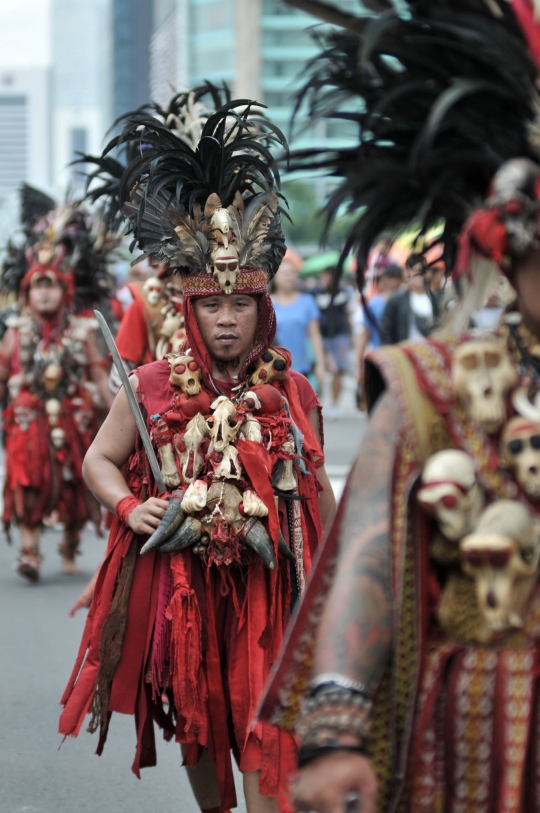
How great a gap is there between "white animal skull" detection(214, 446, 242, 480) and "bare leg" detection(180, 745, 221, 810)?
925mm

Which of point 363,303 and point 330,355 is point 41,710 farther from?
point 330,355

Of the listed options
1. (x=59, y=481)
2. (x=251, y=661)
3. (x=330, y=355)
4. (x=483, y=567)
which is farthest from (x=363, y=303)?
(x=330, y=355)

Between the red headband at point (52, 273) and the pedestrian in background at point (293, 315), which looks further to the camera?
the pedestrian in background at point (293, 315)

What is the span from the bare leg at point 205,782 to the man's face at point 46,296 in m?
4.67

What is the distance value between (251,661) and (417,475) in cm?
180

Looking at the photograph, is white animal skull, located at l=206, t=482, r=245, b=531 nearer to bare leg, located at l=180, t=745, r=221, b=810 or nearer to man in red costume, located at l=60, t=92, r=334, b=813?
man in red costume, located at l=60, t=92, r=334, b=813

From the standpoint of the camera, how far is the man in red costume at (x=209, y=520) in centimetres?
405

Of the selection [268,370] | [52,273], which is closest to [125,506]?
[268,370]

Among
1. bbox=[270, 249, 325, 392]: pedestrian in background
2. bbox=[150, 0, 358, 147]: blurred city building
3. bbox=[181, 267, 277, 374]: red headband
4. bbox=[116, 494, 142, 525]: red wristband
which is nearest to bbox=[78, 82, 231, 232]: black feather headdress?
bbox=[181, 267, 277, 374]: red headband

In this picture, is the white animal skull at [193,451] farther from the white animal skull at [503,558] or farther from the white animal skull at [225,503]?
the white animal skull at [503,558]

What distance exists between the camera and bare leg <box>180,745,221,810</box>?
4.40m

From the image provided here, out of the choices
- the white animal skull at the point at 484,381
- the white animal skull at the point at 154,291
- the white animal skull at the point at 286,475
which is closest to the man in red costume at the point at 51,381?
the white animal skull at the point at 154,291

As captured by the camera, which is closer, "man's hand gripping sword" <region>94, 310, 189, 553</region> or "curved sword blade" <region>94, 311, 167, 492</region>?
"man's hand gripping sword" <region>94, 310, 189, 553</region>

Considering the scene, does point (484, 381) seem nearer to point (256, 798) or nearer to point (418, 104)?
point (418, 104)
